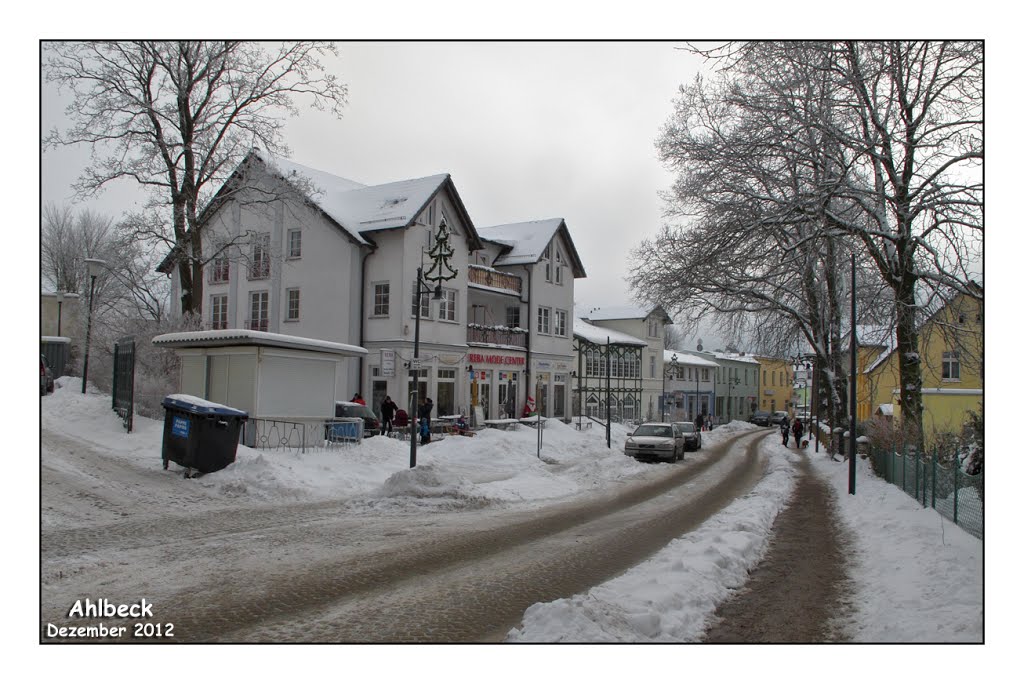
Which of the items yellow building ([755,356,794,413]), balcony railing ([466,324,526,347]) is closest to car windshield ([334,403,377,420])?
balcony railing ([466,324,526,347])

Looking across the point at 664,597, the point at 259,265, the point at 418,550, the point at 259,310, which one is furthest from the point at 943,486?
the point at 259,310

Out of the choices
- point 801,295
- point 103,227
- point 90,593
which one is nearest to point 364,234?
point 103,227

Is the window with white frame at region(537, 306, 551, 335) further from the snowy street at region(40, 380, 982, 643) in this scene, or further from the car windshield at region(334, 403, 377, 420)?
the snowy street at region(40, 380, 982, 643)

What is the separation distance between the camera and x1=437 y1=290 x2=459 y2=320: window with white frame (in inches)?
1262

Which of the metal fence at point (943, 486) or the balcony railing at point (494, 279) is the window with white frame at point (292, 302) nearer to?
the balcony railing at point (494, 279)

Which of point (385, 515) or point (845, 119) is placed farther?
point (845, 119)

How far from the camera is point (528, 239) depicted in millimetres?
40469

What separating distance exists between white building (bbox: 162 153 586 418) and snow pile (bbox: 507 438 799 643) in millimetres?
17987

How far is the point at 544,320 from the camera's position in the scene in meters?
39.9

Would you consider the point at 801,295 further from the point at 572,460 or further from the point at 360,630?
the point at 360,630

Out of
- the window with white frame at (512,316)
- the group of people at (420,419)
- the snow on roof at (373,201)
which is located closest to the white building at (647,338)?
the window with white frame at (512,316)

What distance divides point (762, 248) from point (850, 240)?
219cm

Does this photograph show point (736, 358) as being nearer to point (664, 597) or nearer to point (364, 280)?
point (364, 280)

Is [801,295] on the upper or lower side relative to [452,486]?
upper
